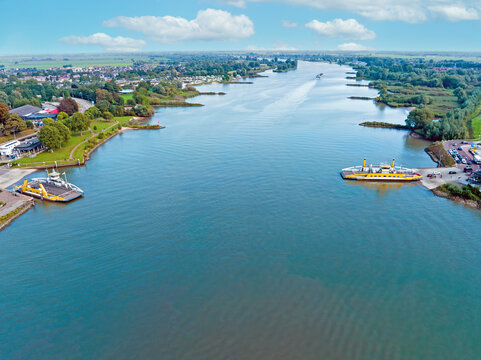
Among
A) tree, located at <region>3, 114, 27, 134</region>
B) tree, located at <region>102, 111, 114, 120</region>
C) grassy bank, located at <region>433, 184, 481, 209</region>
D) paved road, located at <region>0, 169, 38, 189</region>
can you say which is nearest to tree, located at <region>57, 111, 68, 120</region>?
tree, located at <region>3, 114, 27, 134</region>

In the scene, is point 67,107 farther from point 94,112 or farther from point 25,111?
point 25,111

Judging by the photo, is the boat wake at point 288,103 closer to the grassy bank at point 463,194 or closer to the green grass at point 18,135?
the grassy bank at point 463,194

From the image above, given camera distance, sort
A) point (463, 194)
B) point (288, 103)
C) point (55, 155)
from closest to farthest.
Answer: point (463, 194), point (55, 155), point (288, 103)

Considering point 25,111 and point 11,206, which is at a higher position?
point 25,111

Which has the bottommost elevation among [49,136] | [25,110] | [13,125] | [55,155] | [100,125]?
[55,155]

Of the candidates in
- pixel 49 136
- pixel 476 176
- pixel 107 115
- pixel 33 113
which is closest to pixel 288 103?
pixel 107 115

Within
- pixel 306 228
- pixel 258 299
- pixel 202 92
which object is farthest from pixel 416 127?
pixel 202 92

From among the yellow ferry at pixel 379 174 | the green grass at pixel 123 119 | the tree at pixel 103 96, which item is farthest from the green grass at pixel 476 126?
the tree at pixel 103 96
